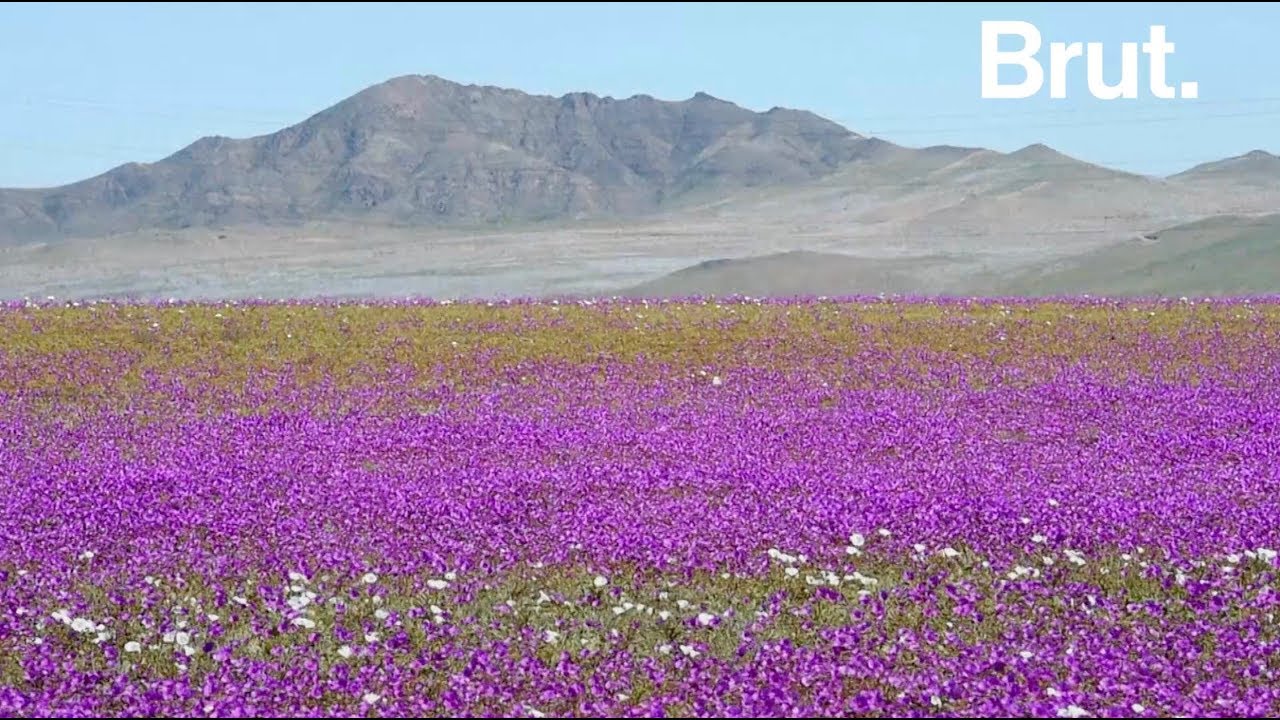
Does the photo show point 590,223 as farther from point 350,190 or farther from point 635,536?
point 635,536

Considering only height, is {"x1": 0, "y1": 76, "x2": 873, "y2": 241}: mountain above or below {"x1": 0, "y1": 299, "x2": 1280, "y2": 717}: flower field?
above

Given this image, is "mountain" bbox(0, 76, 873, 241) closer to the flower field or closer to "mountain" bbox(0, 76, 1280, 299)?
"mountain" bbox(0, 76, 1280, 299)

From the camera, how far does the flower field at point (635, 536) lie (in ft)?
30.7

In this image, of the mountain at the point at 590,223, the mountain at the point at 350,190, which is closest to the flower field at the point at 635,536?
the mountain at the point at 590,223

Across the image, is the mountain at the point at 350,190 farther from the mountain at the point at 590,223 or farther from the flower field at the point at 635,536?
the flower field at the point at 635,536

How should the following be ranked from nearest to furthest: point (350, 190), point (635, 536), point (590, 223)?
point (635, 536)
point (590, 223)
point (350, 190)

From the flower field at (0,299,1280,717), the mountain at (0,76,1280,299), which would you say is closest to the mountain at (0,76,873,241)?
the mountain at (0,76,1280,299)

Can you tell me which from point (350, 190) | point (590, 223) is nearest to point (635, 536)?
point (590, 223)

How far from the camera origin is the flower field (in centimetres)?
936

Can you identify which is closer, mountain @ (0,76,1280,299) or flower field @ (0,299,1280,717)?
flower field @ (0,299,1280,717)

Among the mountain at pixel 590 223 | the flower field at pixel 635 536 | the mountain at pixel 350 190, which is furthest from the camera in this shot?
the mountain at pixel 350 190

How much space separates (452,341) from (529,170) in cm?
16836

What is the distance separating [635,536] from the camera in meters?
13.4

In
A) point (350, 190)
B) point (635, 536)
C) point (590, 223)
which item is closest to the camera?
point (635, 536)
